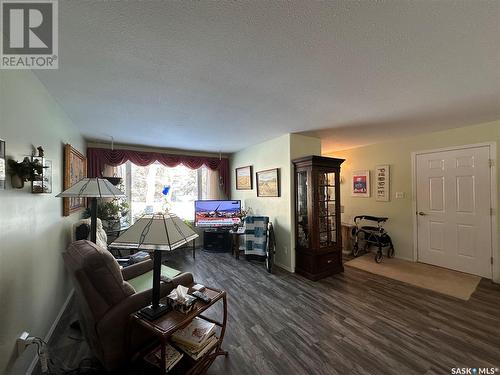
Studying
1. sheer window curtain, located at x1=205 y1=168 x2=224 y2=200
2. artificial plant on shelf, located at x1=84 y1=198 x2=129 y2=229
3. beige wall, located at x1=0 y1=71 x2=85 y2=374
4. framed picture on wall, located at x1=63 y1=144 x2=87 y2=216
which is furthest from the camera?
sheer window curtain, located at x1=205 y1=168 x2=224 y2=200

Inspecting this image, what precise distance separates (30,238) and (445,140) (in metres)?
5.33

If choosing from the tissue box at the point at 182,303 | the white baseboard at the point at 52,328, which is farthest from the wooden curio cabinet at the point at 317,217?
the white baseboard at the point at 52,328

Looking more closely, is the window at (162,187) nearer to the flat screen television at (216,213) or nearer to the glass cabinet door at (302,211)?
the flat screen television at (216,213)

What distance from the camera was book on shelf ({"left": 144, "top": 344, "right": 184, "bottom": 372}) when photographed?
1389mm

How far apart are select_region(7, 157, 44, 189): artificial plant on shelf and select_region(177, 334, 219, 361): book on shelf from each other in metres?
1.57

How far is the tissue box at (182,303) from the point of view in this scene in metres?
1.45

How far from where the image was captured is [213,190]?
512 centimetres

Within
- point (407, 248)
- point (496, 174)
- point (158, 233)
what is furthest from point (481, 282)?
point (158, 233)

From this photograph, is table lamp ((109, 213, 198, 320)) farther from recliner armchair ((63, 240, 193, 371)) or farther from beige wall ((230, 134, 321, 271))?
beige wall ((230, 134, 321, 271))

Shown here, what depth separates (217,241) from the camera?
459cm

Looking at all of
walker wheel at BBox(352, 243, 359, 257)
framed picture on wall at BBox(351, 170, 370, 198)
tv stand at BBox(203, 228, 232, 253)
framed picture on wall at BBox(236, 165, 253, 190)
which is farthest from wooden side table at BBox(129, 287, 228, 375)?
framed picture on wall at BBox(351, 170, 370, 198)

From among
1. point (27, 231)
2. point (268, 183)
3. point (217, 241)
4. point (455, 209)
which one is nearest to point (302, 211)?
point (268, 183)

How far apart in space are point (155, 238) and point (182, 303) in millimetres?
530

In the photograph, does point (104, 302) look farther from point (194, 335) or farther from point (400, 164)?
point (400, 164)
